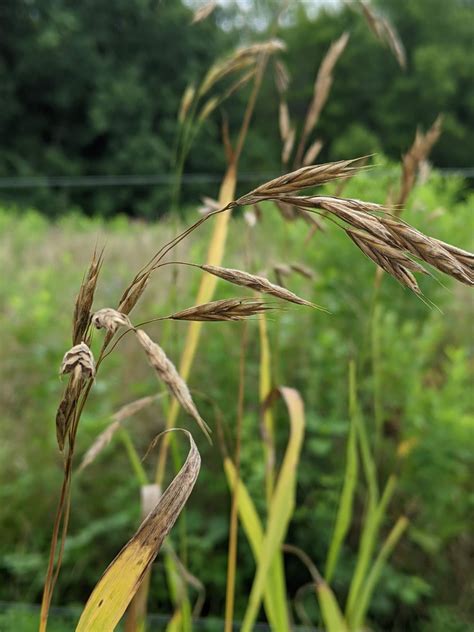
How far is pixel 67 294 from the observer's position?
11.1ft

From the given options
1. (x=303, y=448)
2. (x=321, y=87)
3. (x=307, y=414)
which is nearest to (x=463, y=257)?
(x=321, y=87)

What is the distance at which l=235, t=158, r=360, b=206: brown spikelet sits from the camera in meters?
0.45

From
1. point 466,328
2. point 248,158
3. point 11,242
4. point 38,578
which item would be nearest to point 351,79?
point 248,158

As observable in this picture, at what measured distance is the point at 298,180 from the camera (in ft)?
1.54

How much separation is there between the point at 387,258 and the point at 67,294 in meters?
3.02

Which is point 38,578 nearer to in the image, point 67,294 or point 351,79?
Answer: point 67,294

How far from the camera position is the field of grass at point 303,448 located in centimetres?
215

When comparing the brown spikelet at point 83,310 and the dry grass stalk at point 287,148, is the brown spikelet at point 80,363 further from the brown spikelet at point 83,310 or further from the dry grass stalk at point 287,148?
the dry grass stalk at point 287,148

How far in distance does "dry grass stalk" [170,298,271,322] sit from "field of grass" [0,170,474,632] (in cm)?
153

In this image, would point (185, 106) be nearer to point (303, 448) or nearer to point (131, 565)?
point (131, 565)

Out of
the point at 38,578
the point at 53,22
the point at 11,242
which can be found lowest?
the point at 38,578

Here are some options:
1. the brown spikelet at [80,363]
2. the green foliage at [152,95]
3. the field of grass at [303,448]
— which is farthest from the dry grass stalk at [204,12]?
the green foliage at [152,95]

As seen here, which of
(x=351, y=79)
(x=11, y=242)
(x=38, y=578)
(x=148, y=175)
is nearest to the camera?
(x=38, y=578)

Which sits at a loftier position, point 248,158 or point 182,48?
point 182,48
